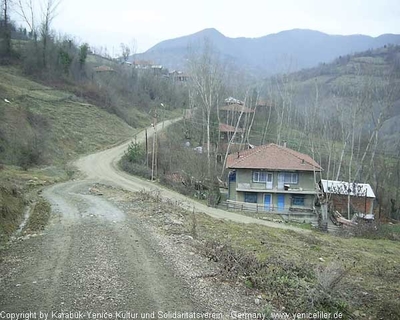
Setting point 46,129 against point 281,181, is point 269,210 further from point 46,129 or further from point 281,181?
point 46,129

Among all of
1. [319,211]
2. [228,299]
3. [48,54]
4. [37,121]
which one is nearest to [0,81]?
[37,121]

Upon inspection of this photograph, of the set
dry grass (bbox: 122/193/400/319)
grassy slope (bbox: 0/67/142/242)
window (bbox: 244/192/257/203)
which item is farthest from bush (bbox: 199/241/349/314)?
window (bbox: 244/192/257/203)

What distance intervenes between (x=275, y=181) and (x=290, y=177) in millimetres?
1332

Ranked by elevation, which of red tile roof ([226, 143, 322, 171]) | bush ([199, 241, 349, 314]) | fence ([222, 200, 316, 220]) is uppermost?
red tile roof ([226, 143, 322, 171])

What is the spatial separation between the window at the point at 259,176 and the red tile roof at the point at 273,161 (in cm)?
79

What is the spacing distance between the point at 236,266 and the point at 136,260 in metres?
2.54

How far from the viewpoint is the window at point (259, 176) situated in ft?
103

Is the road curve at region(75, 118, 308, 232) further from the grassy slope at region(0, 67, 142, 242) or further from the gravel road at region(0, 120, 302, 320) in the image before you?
the gravel road at region(0, 120, 302, 320)

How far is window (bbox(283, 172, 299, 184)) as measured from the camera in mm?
31141

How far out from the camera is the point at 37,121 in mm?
38656

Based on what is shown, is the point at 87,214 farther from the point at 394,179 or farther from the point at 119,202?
the point at 394,179

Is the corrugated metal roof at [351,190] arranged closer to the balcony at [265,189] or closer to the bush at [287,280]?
the balcony at [265,189]

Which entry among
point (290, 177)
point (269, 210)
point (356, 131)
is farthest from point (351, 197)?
point (356, 131)

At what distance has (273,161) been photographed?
102 ft
